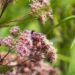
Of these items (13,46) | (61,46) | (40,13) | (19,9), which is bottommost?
(61,46)

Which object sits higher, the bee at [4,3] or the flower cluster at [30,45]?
the bee at [4,3]

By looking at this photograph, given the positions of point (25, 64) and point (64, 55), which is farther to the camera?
point (64, 55)

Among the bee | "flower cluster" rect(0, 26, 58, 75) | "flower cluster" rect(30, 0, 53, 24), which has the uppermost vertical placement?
the bee

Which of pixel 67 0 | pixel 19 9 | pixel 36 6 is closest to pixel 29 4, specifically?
pixel 36 6

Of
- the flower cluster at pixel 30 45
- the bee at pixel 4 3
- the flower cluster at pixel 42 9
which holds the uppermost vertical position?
the bee at pixel 4 3

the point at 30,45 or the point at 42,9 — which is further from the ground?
the point at 42,9

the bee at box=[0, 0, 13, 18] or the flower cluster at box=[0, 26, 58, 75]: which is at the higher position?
the bee at box=[0, 0, 13, 18]

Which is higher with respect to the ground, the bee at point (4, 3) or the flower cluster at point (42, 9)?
the bee at point (4, 3)

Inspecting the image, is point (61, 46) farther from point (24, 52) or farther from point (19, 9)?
point (24, 52)
